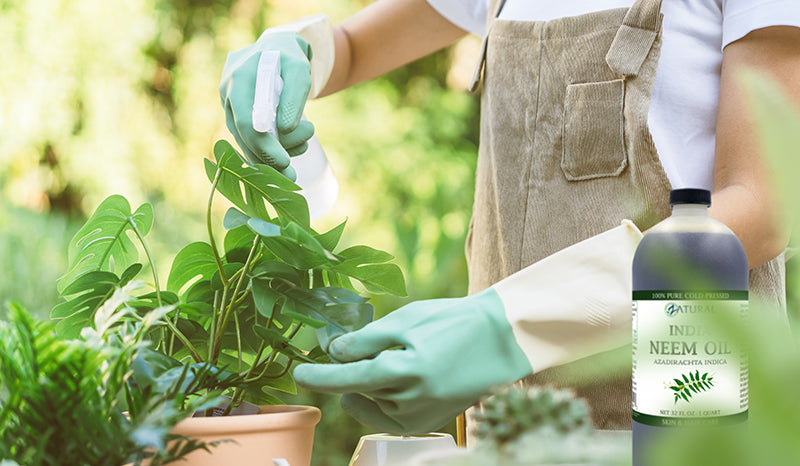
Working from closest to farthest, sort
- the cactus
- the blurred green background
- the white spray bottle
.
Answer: the cactus < the white spray bottle < the blurred green background

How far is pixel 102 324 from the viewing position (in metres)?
0.47

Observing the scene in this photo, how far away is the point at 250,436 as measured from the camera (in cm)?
51

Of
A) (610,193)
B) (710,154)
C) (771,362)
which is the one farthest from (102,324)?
(710,154)

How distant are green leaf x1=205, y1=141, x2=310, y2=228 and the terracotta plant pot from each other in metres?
0.19

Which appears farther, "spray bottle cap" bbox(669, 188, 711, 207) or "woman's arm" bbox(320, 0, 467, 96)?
"woman's arm" bbox(320, 0, 467, 96)

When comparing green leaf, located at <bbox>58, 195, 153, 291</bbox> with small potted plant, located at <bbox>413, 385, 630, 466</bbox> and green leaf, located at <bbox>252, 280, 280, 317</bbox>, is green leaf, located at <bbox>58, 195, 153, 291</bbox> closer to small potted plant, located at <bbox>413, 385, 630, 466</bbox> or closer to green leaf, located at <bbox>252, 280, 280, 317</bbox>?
green leaf, located at <bbox>252, 280, 280, 317</bbox>

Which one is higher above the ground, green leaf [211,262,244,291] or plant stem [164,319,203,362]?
green leaf [211,262,244,291]

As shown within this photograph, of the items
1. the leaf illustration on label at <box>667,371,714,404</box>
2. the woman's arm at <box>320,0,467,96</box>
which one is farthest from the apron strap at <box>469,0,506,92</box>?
the leaf illustration on label at <box>667,371,714,404</box>

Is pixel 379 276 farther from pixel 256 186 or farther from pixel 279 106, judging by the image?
pixel 279 106

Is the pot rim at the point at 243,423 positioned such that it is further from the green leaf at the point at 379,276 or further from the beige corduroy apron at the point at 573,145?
the beige corduroy apron at the point at 573,145

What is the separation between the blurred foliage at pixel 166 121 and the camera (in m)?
3.82

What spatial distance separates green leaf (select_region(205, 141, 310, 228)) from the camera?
59 centimetres

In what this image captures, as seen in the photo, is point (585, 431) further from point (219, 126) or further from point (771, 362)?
point (219, 126)

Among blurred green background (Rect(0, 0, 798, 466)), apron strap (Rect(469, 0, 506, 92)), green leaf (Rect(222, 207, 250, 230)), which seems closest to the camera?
green leaf (Rect(222, 207, 250, 230))
